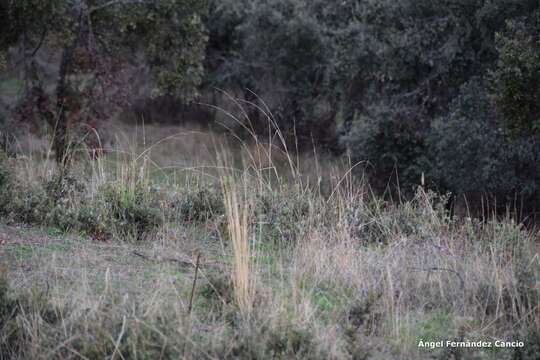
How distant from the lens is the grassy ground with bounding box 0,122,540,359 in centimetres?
410

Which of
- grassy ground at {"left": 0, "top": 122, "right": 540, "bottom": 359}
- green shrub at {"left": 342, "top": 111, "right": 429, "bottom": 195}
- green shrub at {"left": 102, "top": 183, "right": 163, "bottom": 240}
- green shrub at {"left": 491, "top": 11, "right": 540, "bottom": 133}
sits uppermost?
green shrub at {"left": 491, "top": 11, "right": 540, "bottom": 133}

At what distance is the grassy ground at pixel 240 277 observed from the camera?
13.5 feet

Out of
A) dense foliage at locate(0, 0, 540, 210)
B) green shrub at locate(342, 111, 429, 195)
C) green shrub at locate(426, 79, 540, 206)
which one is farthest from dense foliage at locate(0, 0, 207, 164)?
green shrub at locate(426, 79, 540, 206)

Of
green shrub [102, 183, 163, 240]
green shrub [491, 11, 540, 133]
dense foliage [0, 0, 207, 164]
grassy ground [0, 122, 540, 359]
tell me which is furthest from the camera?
dense foliage [0, 0, 207, 164]

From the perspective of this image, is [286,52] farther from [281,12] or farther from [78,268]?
[78,268]

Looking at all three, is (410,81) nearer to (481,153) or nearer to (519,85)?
(481,153)

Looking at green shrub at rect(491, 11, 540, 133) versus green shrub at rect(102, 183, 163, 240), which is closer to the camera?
green shrub at rect(102, 183, 163, 240)

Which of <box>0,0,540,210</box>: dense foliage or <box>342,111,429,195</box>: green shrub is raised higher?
<box>0,0,540,210</box>: dense foliage

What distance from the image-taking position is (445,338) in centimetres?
448

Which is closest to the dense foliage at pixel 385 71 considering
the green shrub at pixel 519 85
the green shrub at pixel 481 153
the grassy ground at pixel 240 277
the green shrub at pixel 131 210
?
the green shrub at pixel 481 153

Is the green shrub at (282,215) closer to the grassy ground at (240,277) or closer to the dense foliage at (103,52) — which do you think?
the grassy ground at (240,277)

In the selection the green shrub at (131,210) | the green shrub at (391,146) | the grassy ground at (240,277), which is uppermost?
the grassy ground at (240,277)

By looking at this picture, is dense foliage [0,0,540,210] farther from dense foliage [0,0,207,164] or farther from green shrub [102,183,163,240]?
green shrub [102,183,163,240]

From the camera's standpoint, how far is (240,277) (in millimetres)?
4578
